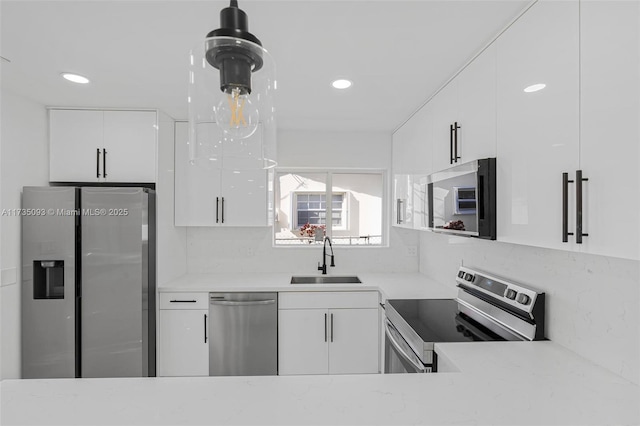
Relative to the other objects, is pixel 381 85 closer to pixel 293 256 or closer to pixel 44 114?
pixel 293 256

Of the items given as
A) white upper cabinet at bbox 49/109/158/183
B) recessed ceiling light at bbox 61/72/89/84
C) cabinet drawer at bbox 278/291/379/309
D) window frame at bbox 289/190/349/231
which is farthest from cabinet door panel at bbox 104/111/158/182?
cabinet drawer at bbox 278/291/379/309

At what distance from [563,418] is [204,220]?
9.24ft

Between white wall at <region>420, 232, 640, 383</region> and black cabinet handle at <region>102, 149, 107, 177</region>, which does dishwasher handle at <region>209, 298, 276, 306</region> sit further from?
white wall at <region>420, 232, 640, 383</region>

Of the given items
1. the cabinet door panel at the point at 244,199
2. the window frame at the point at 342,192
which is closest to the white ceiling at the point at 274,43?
the cabinet door panel at the point at 244,199

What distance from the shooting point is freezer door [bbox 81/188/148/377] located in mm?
2293

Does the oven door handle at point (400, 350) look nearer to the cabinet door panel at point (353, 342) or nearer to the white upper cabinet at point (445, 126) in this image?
the cabinet door panel at point (353, 342)

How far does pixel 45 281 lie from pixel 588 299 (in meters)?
3.34

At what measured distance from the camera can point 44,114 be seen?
249cm

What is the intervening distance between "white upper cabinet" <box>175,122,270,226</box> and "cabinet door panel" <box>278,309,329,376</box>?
0.95 metres

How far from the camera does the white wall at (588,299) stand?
1.16 m

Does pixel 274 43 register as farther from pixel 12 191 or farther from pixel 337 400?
pixel 12 191

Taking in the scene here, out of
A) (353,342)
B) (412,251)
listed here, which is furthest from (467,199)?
(412,251)

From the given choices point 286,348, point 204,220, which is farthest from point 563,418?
point 204,220

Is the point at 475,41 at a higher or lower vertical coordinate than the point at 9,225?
higher
